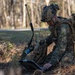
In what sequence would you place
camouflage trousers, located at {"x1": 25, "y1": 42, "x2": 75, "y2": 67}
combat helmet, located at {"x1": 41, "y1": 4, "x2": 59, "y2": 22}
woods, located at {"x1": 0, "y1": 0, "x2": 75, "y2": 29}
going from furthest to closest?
woods, located at {"x1": 0, "y1": 0, "x2": 75, "y2": 29} → camouflage trousers, located at {"x1": 25, "y1": 42, "x2": 75, "y2": 67} → combat helmet, located at {"x1": 41, "y1": 4, "x2": 59, "y2": 22}

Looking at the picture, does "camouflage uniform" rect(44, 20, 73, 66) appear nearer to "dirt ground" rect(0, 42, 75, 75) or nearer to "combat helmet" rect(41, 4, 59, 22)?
"combat helmet" rect(41, 4, 59, 22)

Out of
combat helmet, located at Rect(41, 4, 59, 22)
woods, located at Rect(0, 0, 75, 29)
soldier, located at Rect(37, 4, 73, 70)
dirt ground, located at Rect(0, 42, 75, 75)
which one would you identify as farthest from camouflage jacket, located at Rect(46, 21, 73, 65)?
woods, located at Rect(0, 0, 75, 29)

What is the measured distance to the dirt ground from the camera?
6508mm

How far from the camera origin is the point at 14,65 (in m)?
7.76

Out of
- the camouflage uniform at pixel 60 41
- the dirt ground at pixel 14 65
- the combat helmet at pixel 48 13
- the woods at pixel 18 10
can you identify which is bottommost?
the woods at pixel 18 10

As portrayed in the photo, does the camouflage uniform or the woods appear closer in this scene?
the camouflage uniform

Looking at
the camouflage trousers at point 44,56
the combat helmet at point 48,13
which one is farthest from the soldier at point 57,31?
the camouflage trousers at point 44,56

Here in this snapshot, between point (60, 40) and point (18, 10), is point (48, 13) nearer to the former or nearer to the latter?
point (60, 40)

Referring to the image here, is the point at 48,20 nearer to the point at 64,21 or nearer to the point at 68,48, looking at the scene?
the point at 64,21

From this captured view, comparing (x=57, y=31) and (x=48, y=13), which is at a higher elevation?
(x=48, y=13)

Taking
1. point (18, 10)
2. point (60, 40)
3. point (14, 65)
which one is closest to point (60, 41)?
point (60, 40)

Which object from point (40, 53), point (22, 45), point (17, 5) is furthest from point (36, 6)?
point (40, 53)

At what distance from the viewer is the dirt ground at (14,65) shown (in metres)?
6.51

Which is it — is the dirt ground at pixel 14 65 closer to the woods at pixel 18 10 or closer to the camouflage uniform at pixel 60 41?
the camouflage uniform at pixel 60 41
